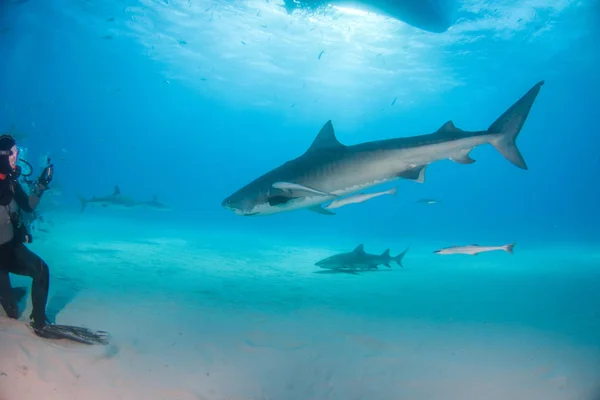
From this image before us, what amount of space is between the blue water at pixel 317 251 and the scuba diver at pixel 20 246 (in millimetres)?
554

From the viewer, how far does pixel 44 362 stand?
3.99 meters

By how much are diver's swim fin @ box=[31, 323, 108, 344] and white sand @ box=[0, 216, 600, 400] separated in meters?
0.11

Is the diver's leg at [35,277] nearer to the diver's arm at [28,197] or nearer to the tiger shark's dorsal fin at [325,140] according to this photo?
the diver's arm at [28,197]

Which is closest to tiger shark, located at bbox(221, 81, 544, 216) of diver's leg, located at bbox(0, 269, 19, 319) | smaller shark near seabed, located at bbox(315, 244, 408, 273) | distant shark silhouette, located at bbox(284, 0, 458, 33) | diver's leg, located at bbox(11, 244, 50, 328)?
diver's leg, located at bbox(11, 244, 50, 328)

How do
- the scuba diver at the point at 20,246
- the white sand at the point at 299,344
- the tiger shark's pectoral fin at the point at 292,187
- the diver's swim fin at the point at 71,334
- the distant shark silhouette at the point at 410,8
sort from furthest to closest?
1. the distant shark silhouette at the point at 410,8
2. the diver's swim fin at the point at 71,334
3. the scuba diver at the point at 20,246
4. the tiger shark's pectoral fin at the point at 292,187
5. the white sand at the point at 299,344

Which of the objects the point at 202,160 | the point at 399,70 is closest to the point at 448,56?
the point at 399,70

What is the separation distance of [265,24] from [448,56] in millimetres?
16681

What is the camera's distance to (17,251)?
466 centimetres

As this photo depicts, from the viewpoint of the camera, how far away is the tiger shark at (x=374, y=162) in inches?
175

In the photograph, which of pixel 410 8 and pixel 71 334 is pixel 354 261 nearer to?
pixel 71 334

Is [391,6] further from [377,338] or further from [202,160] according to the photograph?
[202,160]

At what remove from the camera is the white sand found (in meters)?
3.86

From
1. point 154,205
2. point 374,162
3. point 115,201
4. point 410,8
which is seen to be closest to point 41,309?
point 374,162

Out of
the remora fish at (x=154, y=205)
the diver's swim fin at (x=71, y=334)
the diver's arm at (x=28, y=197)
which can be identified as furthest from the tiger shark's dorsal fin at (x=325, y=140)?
the remora fish at (x=154, y=205)
